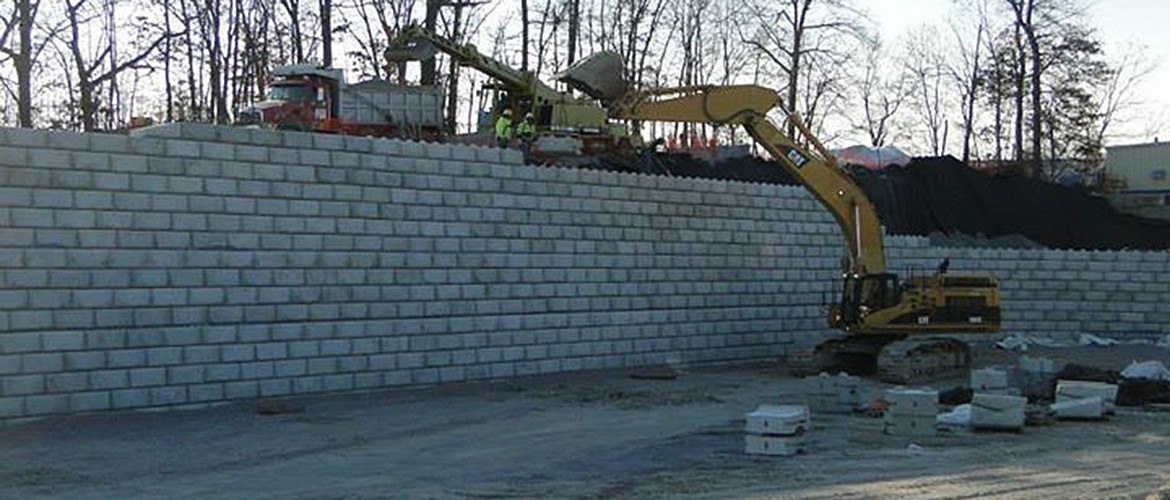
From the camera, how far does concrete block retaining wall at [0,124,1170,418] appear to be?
12.3 metres

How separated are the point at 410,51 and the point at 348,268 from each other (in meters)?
Answer: 12.5

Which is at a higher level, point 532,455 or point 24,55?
point 24,55

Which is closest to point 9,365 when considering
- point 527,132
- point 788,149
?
point 788,149

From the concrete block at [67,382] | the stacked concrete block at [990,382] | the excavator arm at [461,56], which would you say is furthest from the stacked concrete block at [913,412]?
the excavator arm at [461,56]

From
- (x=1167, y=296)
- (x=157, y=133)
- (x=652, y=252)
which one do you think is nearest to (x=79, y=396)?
(x=157, y=133)

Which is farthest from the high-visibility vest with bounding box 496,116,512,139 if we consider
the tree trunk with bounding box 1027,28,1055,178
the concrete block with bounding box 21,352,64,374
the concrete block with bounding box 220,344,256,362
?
the tree trunk with bounding box 1027,28,1055,178

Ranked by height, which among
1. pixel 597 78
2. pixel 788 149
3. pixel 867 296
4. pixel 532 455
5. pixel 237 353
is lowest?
pixel 532 455

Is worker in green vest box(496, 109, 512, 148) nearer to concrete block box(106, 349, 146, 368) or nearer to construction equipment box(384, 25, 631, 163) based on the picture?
Answer: construction equipment box(384, 25, 631, 163)

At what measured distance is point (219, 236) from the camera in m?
13.5

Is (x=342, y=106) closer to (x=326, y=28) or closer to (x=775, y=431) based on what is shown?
(x=326, y=28)

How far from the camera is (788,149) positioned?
17922 millimetres

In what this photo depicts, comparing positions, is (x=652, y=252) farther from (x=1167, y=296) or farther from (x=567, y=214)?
(x=1167, y=296)

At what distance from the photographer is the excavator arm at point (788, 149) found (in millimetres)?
17781

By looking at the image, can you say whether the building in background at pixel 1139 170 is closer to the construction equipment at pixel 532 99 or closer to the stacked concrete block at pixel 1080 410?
the construction equipment at pixel 532 99
